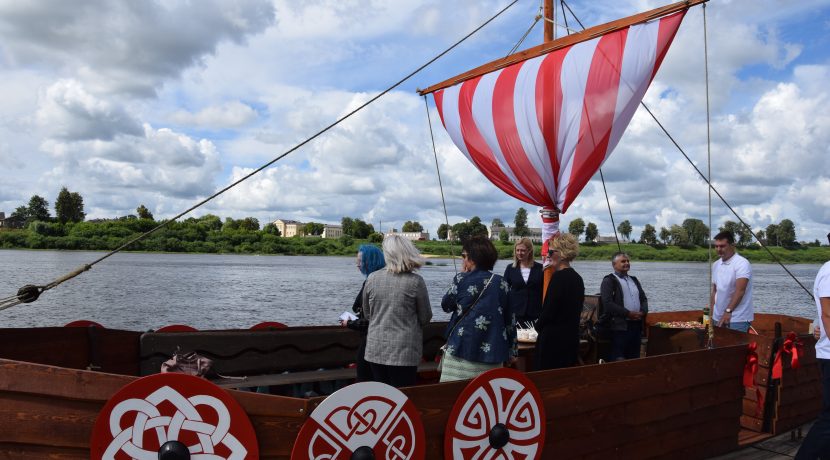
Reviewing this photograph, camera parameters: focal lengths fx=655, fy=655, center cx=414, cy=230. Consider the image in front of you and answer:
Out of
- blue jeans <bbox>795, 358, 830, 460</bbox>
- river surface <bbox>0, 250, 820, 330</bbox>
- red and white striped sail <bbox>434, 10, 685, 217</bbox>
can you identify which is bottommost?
river surface <bbox>0, 250, 820, 330</bbox>

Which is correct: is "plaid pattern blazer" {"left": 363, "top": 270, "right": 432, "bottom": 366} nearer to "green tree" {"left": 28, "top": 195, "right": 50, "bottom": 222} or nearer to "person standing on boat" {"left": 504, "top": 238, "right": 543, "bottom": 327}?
"person standing on boat" {"left": 504, "top": 238, "right": 543, "bottom": 327}

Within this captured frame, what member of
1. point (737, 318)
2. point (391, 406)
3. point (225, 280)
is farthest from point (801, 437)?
point (225, 280)

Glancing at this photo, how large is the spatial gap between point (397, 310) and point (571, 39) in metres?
5.62

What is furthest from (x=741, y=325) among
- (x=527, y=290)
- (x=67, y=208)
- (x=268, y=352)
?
(x=67, y=208)

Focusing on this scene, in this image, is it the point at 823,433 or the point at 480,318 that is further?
the point at 823,433

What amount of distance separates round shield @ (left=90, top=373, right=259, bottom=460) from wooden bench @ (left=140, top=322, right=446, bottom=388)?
2.00 m

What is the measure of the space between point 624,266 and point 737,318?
140 cm

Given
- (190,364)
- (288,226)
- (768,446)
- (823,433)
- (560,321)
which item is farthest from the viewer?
(288,226)

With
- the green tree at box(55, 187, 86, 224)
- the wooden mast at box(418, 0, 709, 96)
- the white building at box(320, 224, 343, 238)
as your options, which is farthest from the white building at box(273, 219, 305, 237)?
the wooden mast at box(418, 0, 709, 96)

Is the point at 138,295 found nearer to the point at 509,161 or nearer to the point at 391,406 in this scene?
the point at 509,161

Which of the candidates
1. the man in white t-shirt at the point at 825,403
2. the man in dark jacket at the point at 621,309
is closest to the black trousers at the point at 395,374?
the man in white t-shirt at the point at 825,403

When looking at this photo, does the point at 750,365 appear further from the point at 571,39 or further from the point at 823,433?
the point at 571,39

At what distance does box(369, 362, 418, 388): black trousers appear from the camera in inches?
158

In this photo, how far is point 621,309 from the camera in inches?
242
